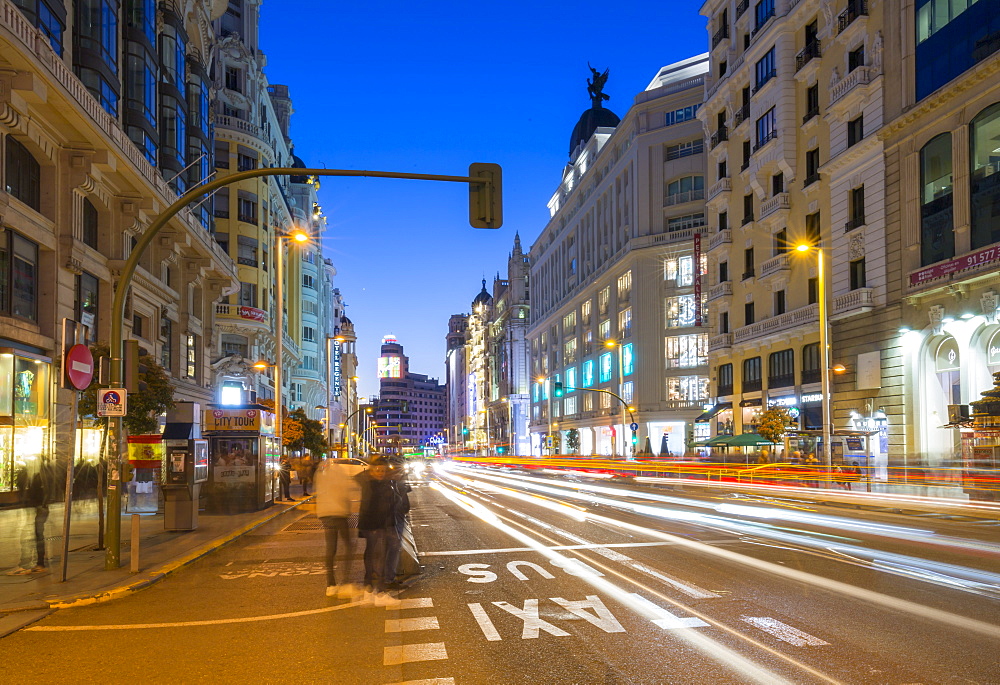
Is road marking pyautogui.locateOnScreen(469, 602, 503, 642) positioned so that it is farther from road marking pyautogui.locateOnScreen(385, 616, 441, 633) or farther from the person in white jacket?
the person in white jacket

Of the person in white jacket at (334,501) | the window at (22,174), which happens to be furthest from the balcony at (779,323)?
the person in white jacket at (334,501)

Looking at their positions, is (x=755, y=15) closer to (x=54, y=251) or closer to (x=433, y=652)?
(x=54, y=251)

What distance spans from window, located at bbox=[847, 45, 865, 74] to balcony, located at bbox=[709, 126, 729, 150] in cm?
1361

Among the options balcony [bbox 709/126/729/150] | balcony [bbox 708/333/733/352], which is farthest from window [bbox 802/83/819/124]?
balcony [bbox 708/333/733/352]

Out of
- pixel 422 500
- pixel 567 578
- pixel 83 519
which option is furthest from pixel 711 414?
pixel 567 578

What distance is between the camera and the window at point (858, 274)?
37188 mm

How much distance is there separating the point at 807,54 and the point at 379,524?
3904 cm

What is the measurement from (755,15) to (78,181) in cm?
3823

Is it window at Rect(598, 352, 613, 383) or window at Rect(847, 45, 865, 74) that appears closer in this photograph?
window at Rect(847, 45, 865, 74)

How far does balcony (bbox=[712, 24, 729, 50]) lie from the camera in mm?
52344

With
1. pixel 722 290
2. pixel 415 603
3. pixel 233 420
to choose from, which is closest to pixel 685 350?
pixel 722 290

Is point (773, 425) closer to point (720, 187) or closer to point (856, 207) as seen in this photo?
point (856, 207)

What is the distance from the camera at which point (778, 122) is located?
144 feet

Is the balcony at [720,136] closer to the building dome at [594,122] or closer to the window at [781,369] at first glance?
the window at [781,369]
